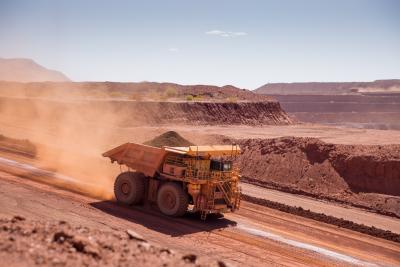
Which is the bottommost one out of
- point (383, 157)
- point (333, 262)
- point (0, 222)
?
point (333, 262)

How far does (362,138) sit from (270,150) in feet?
40.9

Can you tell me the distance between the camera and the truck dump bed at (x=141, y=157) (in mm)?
14648

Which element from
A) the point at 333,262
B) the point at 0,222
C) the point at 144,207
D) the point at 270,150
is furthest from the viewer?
the point at 270,150

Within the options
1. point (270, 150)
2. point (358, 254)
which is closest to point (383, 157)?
point (270, 150)

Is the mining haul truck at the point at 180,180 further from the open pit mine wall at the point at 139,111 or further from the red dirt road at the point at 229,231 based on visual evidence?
the open pit mine wall at the point at 139,111

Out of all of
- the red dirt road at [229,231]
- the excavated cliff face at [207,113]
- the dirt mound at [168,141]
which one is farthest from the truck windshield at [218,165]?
the excavated cliff face at [207,113]

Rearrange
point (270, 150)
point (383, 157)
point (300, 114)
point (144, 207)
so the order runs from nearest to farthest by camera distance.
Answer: point (144, 207) < point (383, 157) < point (270, 150) < point (300, 114)

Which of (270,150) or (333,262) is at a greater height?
(270,150)

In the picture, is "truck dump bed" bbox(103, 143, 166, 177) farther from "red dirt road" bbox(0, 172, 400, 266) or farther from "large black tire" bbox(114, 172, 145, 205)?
"red dirt road" bbox(0, 172, 400, 266)

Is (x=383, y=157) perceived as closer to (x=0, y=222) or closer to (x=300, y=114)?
(x=0, y=222)

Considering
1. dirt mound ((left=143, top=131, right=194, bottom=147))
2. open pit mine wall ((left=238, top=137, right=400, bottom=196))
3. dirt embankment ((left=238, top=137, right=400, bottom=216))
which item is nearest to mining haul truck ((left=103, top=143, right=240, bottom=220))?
dirt mound ((left=143, top=131, right=194, bottom=147))

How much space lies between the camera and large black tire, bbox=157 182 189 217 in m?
14.1

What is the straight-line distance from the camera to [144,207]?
1534cm

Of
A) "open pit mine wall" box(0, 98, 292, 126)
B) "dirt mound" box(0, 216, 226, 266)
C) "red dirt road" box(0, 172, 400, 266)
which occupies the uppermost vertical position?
"open pit mine wall" box(0, 98, 292, 126)
